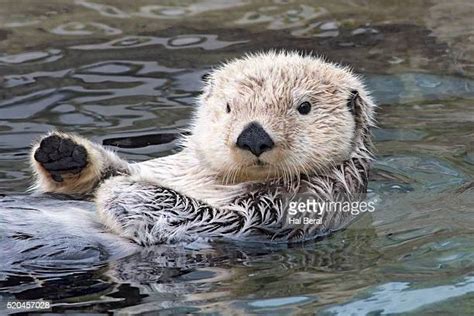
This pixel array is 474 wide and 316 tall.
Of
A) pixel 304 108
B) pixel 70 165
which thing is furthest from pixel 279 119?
pixel 70 165

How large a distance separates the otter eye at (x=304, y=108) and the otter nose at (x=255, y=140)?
43 centimetres

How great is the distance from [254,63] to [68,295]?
1.69m

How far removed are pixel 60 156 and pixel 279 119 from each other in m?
1.04

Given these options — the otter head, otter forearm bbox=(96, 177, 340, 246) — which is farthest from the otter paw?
the otter head

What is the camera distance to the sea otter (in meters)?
4.89

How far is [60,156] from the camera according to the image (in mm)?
5043

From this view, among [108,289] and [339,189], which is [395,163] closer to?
[339,189]

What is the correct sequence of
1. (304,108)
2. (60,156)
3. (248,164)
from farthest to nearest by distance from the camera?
(304,108), (60,156), (248,164)

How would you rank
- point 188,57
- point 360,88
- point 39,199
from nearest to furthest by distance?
1. point 39,199
2. point 360,88
3. point 188,57

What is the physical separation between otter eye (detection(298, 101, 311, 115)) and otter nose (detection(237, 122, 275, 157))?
0.43 m

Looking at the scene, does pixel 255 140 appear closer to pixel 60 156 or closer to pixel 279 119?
pixel 279 119

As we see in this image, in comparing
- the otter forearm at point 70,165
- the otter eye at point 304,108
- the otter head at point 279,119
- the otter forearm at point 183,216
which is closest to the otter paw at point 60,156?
the otter forearm at point 70,165

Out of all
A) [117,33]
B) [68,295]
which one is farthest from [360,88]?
[117,33]

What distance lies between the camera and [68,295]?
14.2 ft
